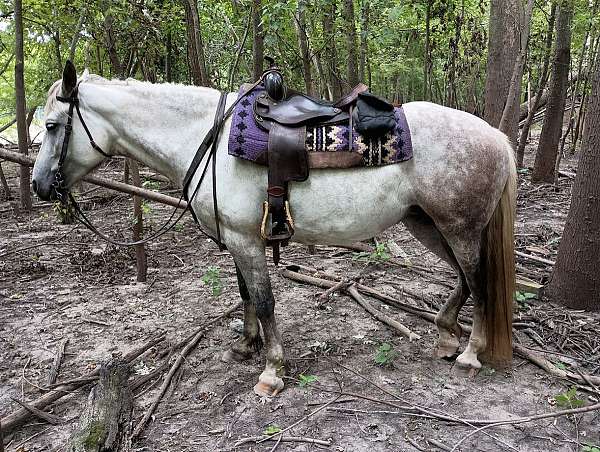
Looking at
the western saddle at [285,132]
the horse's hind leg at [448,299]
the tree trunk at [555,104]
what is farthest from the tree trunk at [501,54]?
the western saddle at [285,132]

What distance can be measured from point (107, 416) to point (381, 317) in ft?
8.23

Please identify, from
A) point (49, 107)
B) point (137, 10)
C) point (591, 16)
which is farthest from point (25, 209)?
point (591, 16)

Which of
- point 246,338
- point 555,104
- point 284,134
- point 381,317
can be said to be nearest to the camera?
point 284,134

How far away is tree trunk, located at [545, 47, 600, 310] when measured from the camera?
13.8ft

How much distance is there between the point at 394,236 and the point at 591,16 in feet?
21.6

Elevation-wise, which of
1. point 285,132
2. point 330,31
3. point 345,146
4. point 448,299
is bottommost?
point 448,299

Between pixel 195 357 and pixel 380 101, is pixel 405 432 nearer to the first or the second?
pixel 195 357

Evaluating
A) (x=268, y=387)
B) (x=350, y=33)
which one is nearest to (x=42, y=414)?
(x=268, y=387)

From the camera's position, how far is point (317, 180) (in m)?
3.27

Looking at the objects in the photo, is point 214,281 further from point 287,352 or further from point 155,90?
point 155,90

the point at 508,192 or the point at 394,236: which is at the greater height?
the point at 508,192

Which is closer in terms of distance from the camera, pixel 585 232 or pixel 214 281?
pixel 585 232

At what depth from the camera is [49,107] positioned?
334 cm

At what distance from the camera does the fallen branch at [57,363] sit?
3670 mm
